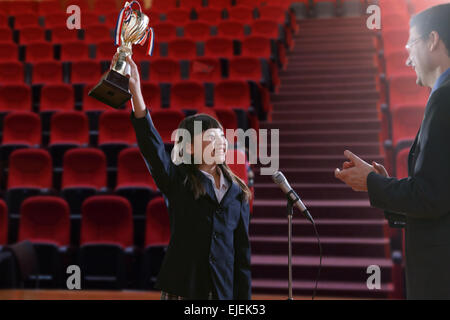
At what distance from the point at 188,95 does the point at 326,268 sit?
91cm

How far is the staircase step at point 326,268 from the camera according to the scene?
117 centimetres

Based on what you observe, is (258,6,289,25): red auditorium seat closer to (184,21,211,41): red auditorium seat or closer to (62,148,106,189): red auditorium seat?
(184,21,211,41): red auditorium seat

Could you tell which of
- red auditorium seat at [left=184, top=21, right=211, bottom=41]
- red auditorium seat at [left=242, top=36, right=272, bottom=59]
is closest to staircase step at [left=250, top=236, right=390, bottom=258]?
red auditorium seat at [left=242, top=36, right=272, bottom=59]

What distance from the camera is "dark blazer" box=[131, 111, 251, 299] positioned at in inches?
21.3

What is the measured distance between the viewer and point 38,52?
233 cm

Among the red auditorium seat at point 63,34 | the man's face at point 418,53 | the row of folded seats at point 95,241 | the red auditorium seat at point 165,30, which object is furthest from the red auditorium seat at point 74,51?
the man's face at point 418,53

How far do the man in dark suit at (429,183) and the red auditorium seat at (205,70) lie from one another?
1595 millimetres

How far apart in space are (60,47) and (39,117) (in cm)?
82

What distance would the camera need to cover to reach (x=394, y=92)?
157cm

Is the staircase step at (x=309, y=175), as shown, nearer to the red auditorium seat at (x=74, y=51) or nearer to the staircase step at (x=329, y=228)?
the staircase step at (x=329, y=228)

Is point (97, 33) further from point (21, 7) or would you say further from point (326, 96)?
point (326, 96)

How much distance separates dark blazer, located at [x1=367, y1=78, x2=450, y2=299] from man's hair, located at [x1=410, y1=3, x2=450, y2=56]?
46 mm

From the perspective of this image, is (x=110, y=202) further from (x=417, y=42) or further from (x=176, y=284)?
(x=417, y=42)
